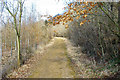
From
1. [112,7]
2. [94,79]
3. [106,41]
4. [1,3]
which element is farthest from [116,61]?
[1,3]

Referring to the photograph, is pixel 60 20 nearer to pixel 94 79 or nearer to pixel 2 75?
pixel 94 79

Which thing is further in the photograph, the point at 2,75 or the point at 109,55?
the point at 109,55

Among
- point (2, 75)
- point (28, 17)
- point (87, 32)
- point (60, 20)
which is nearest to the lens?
point (60, 20)

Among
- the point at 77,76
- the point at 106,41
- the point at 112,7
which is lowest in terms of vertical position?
the point at 77,76

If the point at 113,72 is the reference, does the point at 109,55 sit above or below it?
above

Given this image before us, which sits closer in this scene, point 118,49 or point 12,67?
point 118,49

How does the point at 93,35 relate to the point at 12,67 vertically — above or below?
above

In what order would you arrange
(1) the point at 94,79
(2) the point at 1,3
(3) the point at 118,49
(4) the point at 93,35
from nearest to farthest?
1. (1) the point at 94,79
2. (3) the point at 118,49
3. (2) the point at 1,3
4. (4) the point at 93,35

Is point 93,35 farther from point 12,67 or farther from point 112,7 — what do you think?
point 12,67

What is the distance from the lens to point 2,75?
459 cm

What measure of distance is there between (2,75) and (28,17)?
693 cm

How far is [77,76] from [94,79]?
2.65ft

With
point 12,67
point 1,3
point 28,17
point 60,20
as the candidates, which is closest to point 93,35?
point 60,20

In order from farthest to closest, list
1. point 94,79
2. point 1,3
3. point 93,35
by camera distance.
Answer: point 93,35 → point 1,3 → point 94,79
